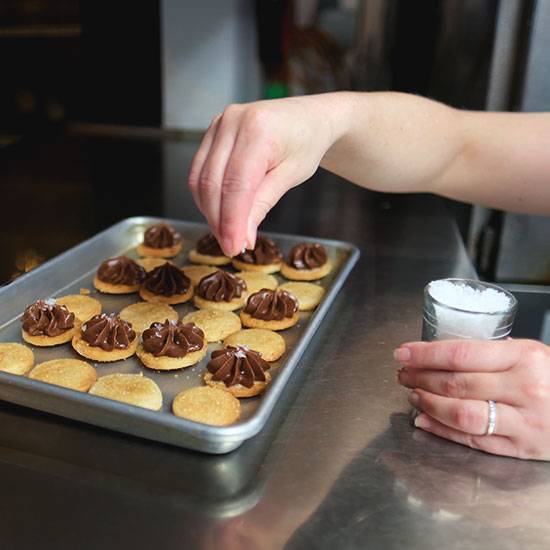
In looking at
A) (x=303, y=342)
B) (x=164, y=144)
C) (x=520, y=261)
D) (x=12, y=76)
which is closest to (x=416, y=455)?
(x=303, y=342)

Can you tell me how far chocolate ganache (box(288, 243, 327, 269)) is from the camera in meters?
1.49

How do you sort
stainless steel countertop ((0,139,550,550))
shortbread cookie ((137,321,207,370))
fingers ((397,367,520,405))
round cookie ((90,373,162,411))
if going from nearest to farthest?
stainless steel countertop ((0,139,550,550))
fingers ((397,367,520,405))
round cookie ((90,373,162,411))
shortbread cookie ((137,321,207,370))

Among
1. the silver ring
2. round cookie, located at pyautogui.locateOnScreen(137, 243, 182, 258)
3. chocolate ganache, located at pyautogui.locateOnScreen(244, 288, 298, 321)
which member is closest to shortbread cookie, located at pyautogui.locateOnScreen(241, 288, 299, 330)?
chocolate ganache, located at pyautogui.locateOnScreen(244, 288, 298, 321)

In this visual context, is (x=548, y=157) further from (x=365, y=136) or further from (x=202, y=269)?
(x=202, y=269)

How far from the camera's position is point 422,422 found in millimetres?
965

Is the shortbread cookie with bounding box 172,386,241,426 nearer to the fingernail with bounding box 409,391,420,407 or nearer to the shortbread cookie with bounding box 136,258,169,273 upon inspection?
the fingernail with bounding box 409,391,420,407

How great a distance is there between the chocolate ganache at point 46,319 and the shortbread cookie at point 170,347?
13 centimetres

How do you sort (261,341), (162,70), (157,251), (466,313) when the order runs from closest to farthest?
(466,313)
(261,341)
(157,251)
(162,70)

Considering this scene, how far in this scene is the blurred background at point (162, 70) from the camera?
7.54 feet

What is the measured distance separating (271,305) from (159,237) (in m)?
0.41

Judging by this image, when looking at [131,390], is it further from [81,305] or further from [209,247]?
[209,247]

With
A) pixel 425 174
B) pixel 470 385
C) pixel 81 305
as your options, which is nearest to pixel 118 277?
pixel 81 305

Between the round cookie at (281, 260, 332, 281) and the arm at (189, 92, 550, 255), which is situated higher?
the arm at (189, 92, 550, 255)

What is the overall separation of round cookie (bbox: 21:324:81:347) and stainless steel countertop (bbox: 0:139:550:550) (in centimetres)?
20
